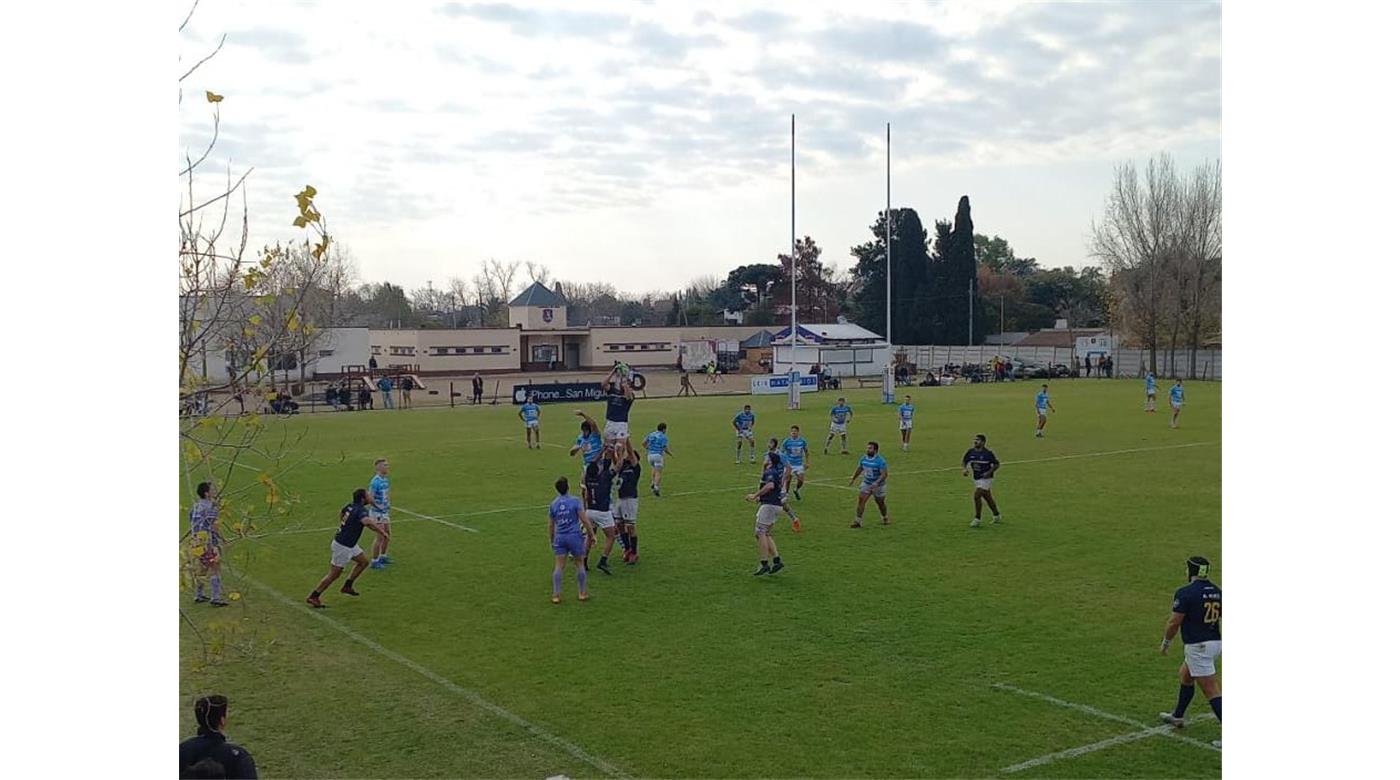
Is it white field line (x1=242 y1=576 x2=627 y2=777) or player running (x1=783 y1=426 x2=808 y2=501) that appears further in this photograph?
player running (x1=783 y1=426 x2=808 y2=501)

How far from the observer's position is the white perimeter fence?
7781 centimetres

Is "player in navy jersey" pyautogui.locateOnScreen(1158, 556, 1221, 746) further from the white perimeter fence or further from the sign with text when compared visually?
the white perimeter fence

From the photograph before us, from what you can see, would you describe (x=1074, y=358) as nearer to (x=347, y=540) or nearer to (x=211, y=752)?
(x=347, y=540)

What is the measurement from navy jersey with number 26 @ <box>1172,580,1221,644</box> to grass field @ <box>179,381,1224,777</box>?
37.1 inches

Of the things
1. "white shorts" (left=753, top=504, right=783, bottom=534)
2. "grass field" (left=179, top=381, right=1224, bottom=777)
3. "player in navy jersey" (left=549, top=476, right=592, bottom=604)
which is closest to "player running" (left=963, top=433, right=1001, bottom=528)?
"grass field" (left=179, top=381, right=1224, bottom=777)

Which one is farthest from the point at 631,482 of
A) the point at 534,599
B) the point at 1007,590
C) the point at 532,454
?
the point at 532,454

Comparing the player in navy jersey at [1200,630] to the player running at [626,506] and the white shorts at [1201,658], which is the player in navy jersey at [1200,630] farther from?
the player running at [626,506]

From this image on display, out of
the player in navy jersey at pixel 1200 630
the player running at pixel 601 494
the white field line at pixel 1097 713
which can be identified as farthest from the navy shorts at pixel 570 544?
the player in navy jersey at pixel 1200 630

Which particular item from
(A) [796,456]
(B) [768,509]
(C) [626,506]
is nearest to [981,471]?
(A) [796,456]

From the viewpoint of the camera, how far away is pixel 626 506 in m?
18.3

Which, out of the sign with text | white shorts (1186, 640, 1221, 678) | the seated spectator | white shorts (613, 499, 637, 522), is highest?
the sign with text

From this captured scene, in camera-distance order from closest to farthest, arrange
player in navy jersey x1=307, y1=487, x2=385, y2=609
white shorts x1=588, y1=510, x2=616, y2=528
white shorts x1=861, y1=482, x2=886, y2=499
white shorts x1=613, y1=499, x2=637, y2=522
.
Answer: player in navy jersey x1=307, y1=487, x2=385, y2=609, white shorts x1=588, y1=510, x2=616, y2=528, white shorts x1=613, y1=499, x2=637, y2=522, white shorts x1=861, y1=482, x2=886, y2=499

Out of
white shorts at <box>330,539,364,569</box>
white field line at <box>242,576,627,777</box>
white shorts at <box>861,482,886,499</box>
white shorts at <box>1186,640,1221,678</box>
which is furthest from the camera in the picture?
white shorts at <box>861,482,886,499</box>

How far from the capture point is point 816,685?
39.4 feet
